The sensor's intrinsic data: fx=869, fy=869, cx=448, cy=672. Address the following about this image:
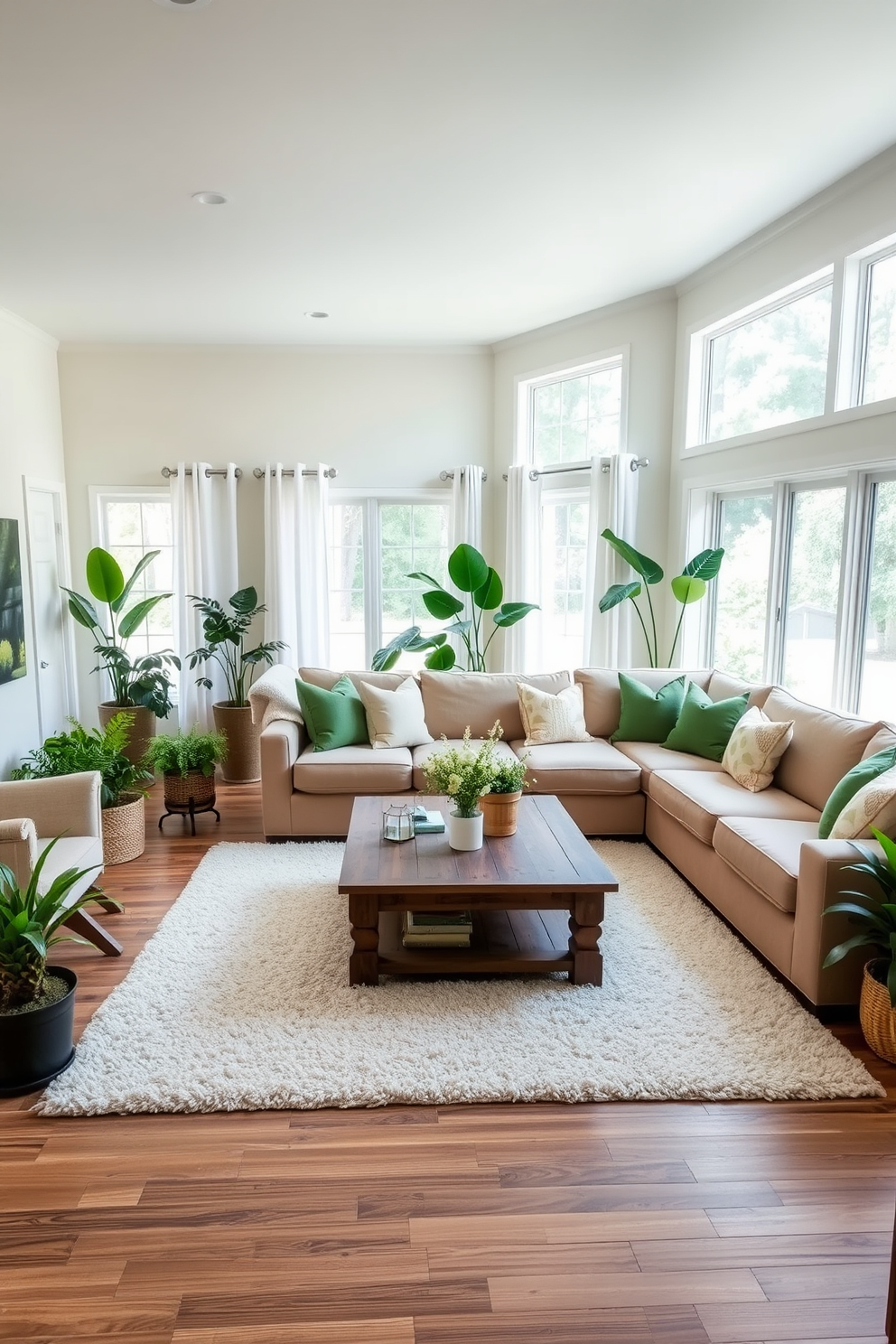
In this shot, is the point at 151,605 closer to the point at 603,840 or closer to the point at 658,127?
the point at 603,840

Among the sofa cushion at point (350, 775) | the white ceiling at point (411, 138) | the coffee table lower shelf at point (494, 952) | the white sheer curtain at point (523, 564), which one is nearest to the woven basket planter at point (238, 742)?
the sofa cushion at point (350, 775)

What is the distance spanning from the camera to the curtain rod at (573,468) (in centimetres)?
572

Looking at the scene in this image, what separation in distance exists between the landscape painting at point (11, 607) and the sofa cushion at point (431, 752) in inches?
101

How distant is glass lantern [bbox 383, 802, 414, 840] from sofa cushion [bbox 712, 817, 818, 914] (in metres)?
1.29

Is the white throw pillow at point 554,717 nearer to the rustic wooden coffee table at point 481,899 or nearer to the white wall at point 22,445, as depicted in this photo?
the rustic wooden coffee table at point 481,899

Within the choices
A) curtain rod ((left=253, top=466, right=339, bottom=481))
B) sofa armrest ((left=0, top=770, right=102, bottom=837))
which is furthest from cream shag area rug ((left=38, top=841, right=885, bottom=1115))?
curtain rod ((left=253, top=466, right=339, bottom=481))

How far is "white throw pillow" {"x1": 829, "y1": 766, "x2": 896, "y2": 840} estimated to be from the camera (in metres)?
2.95

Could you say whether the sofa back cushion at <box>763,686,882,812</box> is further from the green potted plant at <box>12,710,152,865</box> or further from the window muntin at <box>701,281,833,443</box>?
the green potted plant at <box>12,710,152,865</box>

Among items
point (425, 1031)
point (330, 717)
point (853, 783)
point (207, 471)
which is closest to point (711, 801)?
point (853, 783)

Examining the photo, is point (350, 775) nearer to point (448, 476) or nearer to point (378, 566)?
point (378, 566)

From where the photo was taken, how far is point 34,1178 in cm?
221

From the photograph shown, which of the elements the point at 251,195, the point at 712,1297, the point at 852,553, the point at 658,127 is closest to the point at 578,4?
the point at 658,127

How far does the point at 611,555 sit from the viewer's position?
226 inches

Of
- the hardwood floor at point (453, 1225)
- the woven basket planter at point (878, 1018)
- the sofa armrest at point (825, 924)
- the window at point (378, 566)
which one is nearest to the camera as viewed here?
the hardwood floor at point (453, 1225)
